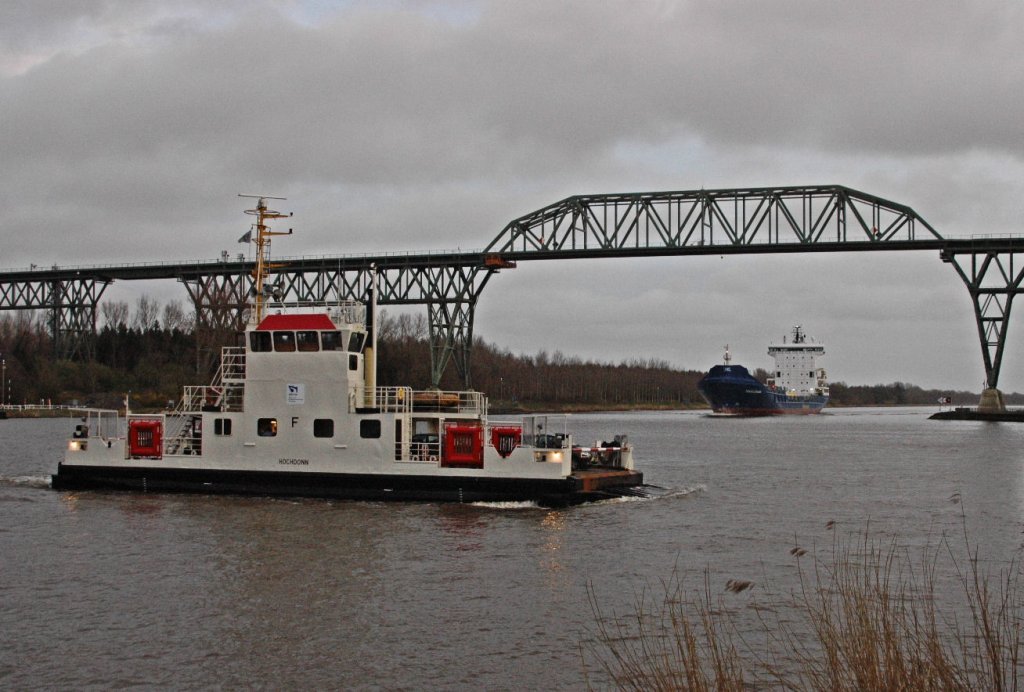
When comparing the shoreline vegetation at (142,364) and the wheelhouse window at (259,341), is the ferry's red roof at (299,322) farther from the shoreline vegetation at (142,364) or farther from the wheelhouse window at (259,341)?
the shoreline vegetation at (142,364)

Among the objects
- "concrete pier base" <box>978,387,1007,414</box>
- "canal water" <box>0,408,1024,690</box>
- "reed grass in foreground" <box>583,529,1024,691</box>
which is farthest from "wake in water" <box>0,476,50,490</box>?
"concrete pier base" <box>978,387,1007,414</box>

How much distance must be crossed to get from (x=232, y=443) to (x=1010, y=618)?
83.7 feet

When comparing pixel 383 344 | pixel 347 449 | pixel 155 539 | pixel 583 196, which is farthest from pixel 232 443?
pixel 383 344

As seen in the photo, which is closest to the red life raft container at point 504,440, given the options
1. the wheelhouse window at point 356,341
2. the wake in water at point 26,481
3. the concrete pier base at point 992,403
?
the wheelhouse window at point 356,341

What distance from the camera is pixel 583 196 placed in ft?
334

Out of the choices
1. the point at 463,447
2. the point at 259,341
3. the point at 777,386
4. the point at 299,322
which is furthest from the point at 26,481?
the point at 777,386

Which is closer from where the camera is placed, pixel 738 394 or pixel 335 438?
pixel 335 438

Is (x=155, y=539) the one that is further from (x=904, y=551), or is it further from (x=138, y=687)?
(x=904, y=551)

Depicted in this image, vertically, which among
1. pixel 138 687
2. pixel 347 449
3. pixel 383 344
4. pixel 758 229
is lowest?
pixel 138 687

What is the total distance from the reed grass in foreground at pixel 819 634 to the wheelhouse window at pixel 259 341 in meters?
18.4

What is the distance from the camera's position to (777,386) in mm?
182000

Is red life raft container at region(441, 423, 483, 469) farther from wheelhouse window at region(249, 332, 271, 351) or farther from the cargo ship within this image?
the cargo ship

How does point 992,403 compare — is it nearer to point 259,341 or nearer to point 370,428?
point 370,428

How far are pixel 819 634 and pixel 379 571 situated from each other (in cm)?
1347
